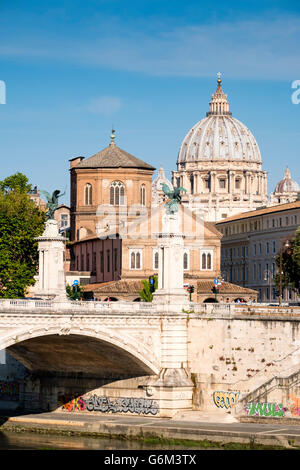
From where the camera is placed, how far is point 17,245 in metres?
107

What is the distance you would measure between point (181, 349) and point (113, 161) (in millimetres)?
56301

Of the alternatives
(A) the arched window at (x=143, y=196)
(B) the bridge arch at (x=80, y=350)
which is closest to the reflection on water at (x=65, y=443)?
(B) the bridge arch at (x=80, y=350)

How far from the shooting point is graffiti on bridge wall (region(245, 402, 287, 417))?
75.5m

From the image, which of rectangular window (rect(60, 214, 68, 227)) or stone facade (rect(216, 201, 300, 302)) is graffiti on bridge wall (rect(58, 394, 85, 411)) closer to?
stone facade (rect(216, 201, 300, 302))

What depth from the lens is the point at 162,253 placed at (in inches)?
3164

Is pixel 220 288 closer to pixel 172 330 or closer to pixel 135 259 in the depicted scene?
pixel 135 259

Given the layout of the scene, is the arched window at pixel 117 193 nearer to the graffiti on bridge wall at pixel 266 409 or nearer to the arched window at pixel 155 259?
the arched window at pixel 155 259

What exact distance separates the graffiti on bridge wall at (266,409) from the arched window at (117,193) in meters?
59.6

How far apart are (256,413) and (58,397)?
14.6m

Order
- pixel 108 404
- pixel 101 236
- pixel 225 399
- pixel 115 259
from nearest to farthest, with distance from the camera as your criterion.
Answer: pixel 225 399, pixel 108 404, pixel 115 259, pixel 101 236

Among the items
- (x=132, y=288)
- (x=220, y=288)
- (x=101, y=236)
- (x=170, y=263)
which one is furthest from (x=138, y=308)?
(x=101, y=236)

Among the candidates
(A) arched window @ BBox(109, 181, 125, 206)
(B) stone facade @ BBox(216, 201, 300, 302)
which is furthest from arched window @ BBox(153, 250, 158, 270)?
(B) stone facade @ BBox(216, 201, 300, 302)

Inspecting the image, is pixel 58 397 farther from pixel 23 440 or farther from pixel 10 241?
pixel 10 241
